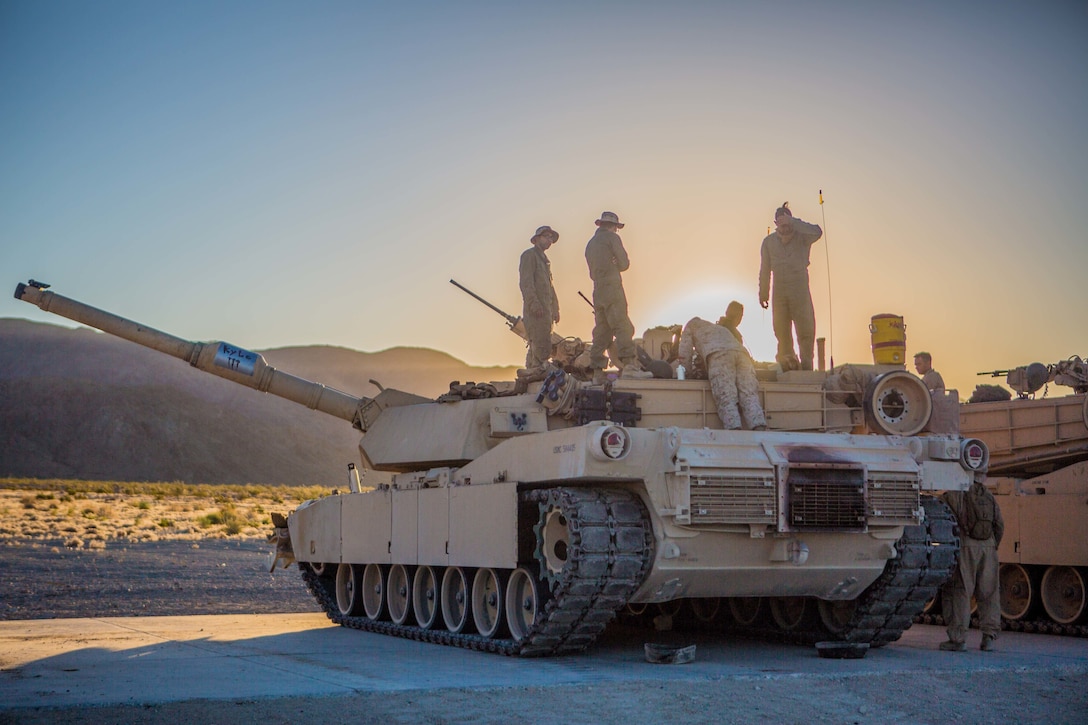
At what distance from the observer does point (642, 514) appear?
36.7ft

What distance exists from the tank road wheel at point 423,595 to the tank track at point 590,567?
2.35 meters

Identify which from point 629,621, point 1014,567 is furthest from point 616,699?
point 1014,567

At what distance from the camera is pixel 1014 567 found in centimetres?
1599

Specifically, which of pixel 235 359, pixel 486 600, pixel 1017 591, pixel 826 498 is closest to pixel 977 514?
pixel 826 498

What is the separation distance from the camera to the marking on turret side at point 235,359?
53.5ft

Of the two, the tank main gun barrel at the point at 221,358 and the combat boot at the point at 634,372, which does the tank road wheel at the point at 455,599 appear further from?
the tank main gun barrel at the point at 221,358

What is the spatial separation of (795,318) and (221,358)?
715 centimetres

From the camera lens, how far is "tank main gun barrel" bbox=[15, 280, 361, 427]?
53.5 feet

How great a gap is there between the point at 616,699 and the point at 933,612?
9372 mm

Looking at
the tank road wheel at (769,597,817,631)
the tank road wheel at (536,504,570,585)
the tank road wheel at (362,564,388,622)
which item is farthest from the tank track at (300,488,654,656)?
the tank road wheel at (362,564,388,622)

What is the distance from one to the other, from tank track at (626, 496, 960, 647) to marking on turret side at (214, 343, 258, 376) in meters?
7.79

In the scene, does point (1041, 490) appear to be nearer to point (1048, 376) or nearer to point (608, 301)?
point (1048, 376)

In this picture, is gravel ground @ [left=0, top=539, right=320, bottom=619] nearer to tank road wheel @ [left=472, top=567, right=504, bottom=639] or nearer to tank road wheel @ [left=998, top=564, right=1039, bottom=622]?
tank road wheel @ [left=472, top=567, right=504, bottom=639]

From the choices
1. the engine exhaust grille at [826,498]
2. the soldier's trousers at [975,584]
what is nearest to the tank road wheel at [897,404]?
the soldier's trousers at [975,584]
